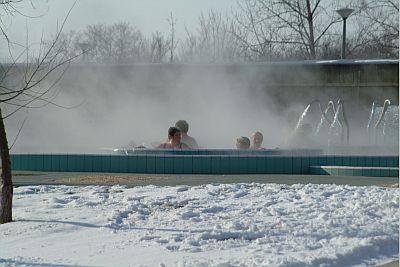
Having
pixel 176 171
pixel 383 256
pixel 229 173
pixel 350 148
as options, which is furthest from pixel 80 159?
pixel 383 256

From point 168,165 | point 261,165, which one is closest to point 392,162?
point 261,165

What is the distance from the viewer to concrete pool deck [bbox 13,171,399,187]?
12.3 meters

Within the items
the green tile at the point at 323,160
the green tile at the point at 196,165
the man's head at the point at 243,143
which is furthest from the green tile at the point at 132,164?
the green tile at the point at 323,160

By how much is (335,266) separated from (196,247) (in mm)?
1235

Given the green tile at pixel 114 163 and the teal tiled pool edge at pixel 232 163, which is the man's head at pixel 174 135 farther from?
the green tile at pixel 114 163

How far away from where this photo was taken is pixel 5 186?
7.86 metres

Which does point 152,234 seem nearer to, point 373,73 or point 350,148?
point 350,148

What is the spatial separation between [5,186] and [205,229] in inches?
90.4

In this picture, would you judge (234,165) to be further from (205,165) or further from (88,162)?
(88,162)

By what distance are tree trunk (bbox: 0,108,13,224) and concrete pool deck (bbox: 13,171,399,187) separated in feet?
13.2

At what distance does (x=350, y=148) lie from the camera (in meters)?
18.6

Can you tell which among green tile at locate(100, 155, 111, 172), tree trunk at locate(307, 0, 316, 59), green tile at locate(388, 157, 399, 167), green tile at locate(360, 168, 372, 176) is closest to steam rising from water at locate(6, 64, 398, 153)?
green tile at locate(100, 155, 111, 172)

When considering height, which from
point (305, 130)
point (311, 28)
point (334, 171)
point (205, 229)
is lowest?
point (205, 229)

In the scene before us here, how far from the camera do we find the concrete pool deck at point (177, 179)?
40.4 ft
